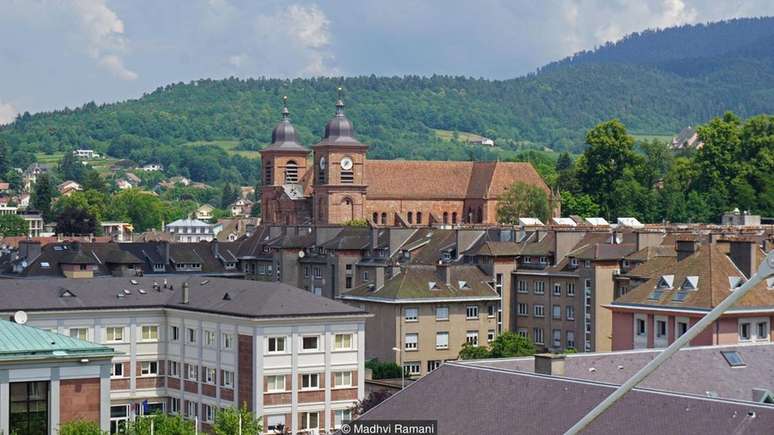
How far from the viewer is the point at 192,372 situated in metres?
69.9

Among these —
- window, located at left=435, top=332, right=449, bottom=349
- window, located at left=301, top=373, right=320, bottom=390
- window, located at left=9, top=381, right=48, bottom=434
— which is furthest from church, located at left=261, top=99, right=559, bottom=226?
window, located at left=9, top=381, right=48, bottom=434

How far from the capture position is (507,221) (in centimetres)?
13875

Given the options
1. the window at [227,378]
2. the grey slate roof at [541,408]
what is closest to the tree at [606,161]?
the window at [227,378]

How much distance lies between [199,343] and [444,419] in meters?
33.3

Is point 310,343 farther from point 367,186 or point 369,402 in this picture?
point 367,186

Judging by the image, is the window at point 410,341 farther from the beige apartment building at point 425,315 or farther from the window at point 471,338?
the window at point 471,338

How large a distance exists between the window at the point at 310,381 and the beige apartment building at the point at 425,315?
46.2 ft

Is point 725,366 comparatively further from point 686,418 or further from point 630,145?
point 630,145

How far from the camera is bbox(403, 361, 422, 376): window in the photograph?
81.8m

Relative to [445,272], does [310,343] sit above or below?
A: below

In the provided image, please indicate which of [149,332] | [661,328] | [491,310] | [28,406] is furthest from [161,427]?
[491,310]

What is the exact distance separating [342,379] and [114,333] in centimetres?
1068

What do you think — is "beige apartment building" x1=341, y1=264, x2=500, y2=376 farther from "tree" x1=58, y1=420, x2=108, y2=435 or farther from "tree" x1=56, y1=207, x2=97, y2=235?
"tree" x1=56, y1=207, x2=97, y2=235

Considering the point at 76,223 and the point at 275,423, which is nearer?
the point at 275,423
